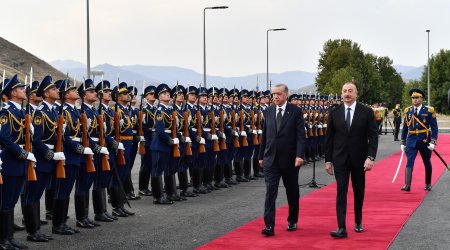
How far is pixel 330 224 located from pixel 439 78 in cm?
7661

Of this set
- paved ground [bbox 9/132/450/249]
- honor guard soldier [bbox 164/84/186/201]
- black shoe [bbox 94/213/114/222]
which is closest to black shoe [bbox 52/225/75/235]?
paved ground [bbox 9/132/450/249]

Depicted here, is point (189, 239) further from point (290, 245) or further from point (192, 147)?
point (192, 147)

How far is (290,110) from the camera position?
998cm

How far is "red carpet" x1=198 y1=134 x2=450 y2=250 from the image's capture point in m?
9.13

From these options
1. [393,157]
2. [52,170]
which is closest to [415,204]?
[52,170]

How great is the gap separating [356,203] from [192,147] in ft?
16.1

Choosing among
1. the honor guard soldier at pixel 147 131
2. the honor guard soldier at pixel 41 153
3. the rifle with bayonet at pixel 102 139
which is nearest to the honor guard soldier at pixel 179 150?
the honor guard soldier at pixel 147 131

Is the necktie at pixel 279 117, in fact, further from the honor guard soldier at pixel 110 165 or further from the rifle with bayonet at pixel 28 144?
the rifle with bayonet at pixel 28 144

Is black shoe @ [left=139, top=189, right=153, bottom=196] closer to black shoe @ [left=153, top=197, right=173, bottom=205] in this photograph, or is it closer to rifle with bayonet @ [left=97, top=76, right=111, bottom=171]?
black shoe @ [left=153, top=197, right=173, bottom=205]

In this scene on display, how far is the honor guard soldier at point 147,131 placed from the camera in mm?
13516

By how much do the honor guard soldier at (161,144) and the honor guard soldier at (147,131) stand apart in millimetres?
496

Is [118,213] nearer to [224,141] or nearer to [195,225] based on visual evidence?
[195,225]

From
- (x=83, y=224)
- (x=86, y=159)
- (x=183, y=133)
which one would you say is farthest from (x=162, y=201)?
(x=86, y=159)

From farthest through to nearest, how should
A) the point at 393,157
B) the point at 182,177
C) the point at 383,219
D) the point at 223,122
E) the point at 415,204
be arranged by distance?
the point at 393,157 → the point at 223,122 → the point at 182,177 → the point at 415,204 → the point at 383,219
